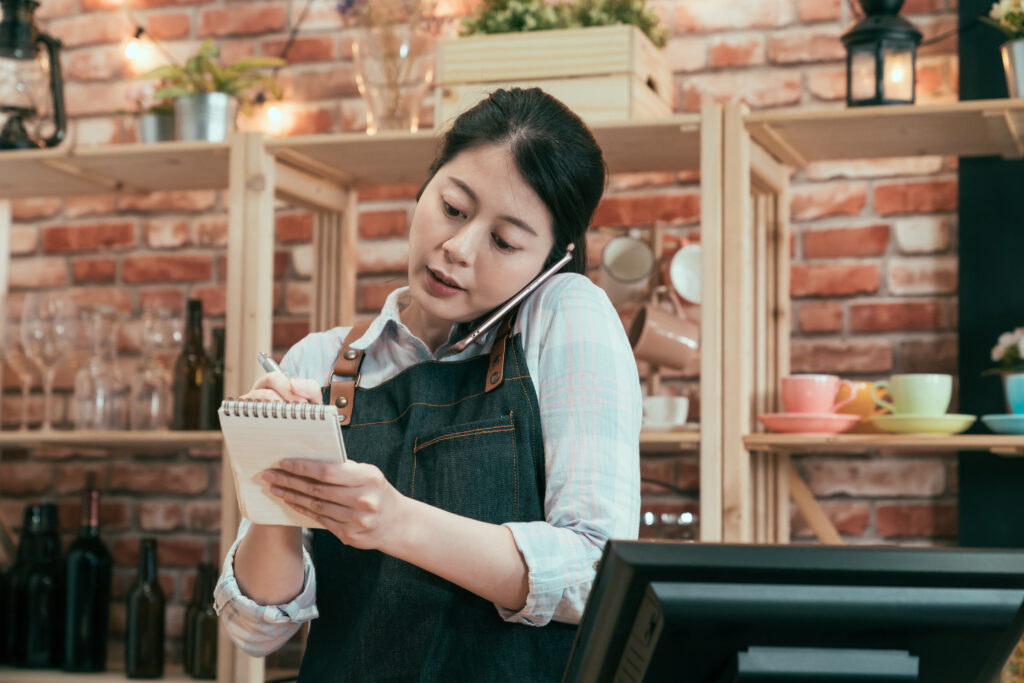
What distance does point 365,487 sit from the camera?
1.06 meters

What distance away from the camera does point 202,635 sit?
7.78 ft

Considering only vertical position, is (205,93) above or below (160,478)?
above

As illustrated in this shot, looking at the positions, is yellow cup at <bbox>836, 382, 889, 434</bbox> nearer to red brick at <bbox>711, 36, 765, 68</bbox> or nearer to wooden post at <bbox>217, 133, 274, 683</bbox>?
red brick at <bbox>711, 36, 765, 68</bbox>

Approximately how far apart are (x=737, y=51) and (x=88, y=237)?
5.25 ft

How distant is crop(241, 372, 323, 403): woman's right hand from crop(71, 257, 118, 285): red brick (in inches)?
69.2

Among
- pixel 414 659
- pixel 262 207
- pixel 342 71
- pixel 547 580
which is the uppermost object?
pixel 342 71

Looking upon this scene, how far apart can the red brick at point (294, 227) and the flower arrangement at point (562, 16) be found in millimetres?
704

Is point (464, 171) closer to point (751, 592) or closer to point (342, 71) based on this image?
point (751, 592)

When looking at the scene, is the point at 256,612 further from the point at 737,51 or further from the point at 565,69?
the point at 737,51

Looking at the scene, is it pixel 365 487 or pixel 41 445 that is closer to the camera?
pixel 365 487

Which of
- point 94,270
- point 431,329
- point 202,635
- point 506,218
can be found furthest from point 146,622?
point 506,218

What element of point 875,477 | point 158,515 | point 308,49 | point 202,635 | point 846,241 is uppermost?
point 308,49

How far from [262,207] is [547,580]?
1265mm

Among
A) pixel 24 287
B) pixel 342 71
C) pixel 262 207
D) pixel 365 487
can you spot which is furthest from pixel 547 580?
pixel 24 287
